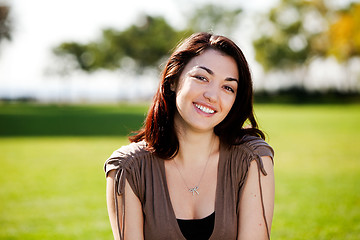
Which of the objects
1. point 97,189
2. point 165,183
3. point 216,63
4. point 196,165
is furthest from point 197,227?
point 97,189

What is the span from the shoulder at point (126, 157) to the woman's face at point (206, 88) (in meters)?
0.38

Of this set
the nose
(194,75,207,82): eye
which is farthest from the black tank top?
(194,75,207,82): eye

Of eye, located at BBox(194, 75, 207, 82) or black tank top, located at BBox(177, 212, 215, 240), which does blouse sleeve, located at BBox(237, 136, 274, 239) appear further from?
eye, located at BBox(194, 75, 207, 82)

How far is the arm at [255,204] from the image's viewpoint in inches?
95.2

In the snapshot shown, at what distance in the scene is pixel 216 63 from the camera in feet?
8.21

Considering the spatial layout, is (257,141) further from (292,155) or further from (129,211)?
(292,155)

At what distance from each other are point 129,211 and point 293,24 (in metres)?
59.7

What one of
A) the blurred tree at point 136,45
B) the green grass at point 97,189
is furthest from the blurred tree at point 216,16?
the green grass at point 97,189

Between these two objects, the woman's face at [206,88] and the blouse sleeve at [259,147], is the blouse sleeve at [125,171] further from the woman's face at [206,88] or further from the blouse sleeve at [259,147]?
the blouse sleeve at [259,147]

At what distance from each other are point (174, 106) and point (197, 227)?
35.1 inches

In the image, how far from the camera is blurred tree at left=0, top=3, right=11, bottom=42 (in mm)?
39031

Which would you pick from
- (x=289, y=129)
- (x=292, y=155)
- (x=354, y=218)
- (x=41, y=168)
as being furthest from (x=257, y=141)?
(x=289, y=129)

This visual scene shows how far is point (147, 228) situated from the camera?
2.41 meters

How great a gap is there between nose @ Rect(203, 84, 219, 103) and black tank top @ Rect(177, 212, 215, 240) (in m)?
0.75
